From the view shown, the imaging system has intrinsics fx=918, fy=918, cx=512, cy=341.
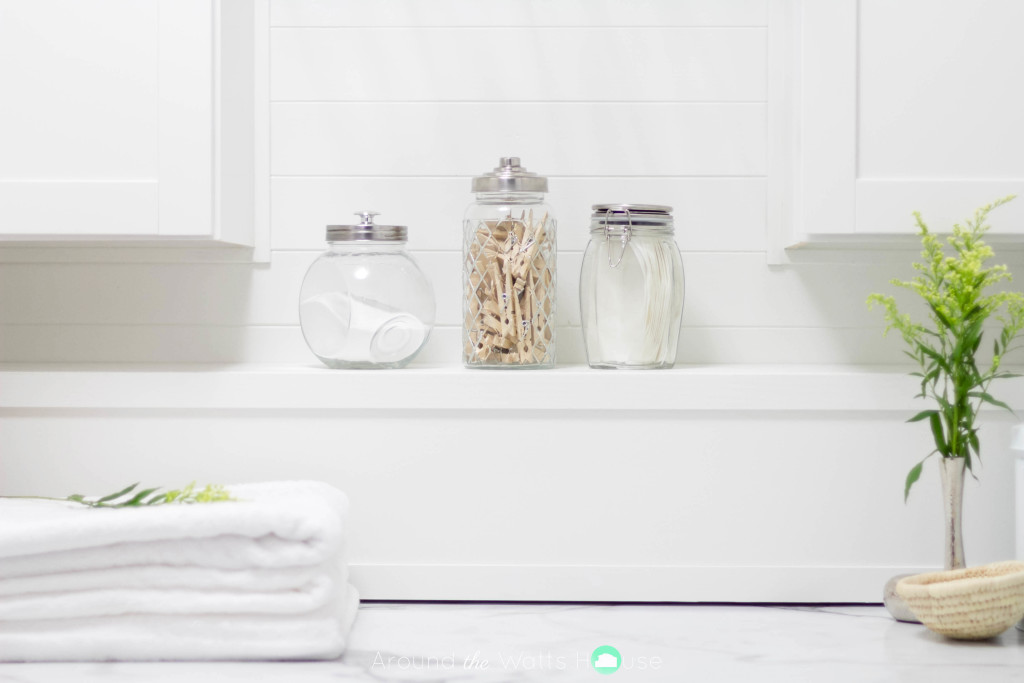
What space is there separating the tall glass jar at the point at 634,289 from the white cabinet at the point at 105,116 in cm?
47

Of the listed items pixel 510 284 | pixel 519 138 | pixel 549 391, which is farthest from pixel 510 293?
pixel 519 138

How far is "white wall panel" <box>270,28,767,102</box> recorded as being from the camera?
123 centimetres

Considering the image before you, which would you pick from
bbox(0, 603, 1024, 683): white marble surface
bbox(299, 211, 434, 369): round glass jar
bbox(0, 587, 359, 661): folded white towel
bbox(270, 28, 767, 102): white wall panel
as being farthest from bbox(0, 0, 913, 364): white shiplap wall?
bbox(0, 587, 359, 661): folded white towel

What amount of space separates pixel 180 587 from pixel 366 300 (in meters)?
0.42

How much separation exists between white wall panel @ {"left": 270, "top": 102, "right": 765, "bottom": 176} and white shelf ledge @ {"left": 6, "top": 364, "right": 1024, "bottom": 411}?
1.06 feet

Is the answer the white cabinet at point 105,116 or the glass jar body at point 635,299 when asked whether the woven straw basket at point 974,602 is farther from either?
the white cabinet at point 105,116

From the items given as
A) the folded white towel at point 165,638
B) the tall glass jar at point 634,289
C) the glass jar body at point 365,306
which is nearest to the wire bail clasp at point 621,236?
the tall glass jar at point 634,289

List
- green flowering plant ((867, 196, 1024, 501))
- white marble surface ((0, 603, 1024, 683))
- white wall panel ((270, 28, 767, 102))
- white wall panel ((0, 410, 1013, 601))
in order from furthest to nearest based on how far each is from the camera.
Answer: white wall panel ((270, 28, 767, 102)) < white wall panel ((0, 410, 1013, 601)) < green flowering plant ((867, 196, 1024, 501)) < white marble surface ((0, 603, 1024, 683))

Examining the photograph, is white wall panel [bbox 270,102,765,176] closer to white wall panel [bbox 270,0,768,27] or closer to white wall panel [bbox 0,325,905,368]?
white wall panel [bbox 270,0,768,27]

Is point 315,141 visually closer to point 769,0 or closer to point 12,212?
point 12,212

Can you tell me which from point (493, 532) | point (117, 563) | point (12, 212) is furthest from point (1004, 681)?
point (12, 212)

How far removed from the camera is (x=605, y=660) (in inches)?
33.9

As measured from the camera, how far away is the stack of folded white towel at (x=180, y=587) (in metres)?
0.82

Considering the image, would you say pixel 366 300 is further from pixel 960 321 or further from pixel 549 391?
pixel 960 321
